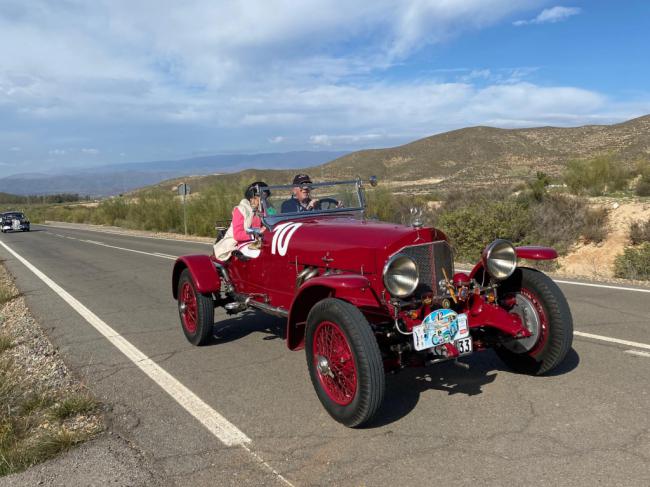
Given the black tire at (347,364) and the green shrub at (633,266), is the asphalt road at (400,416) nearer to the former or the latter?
the black tire at (347,364)

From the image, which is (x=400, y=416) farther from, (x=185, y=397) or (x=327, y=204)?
(x=327, y=204)

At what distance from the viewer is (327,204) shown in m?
5.92

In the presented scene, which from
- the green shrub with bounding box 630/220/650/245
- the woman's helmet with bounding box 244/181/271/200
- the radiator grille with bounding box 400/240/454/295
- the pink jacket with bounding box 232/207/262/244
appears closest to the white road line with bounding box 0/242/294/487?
the pink jacket with bounding box 232/207/262/244

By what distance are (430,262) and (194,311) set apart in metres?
3.05

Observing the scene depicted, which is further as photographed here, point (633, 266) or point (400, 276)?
point (633, 266)

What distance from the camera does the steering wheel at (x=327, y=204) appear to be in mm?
5870

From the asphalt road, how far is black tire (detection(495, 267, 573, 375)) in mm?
151

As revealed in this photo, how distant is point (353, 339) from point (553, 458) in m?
1.34

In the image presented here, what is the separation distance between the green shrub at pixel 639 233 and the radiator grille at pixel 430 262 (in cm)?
1198

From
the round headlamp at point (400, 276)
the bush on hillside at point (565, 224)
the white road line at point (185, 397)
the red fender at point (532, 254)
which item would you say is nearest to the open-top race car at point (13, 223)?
the bush on hillside at point (565, 224)

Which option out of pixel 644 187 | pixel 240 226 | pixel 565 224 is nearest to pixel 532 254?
pixel 240 226

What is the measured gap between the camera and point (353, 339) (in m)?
3.54

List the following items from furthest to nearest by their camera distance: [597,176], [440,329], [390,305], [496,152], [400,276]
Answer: [496,152], [597,176], [390,305], [400,276], [440,329]

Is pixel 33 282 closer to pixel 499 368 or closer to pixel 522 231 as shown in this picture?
pixel 499 368
